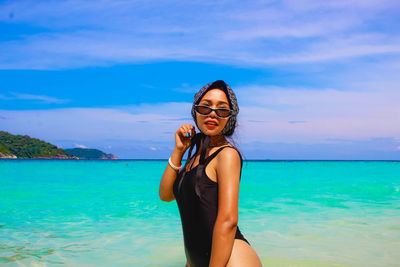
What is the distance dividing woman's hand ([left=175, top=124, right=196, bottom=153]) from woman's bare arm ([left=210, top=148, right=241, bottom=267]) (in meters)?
0.52

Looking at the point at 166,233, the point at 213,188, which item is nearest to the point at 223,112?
the point at 213,188

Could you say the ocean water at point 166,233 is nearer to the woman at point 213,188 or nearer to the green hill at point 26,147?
the woman at point 213,188

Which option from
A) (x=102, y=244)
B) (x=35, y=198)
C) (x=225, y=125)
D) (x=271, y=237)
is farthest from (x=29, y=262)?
(x=35, y=198)

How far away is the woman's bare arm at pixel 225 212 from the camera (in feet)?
7.61

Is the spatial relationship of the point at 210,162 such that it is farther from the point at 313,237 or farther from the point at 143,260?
the point at 313,237

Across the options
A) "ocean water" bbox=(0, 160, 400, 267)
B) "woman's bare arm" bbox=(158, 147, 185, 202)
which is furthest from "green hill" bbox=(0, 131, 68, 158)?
"woman's bare arm" bbox=(158, 147, 185, 202)

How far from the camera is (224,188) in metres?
2.36

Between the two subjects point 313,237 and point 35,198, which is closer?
point 313,237

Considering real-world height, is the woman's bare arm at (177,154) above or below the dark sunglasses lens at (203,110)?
below

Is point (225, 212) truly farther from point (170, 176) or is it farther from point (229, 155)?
point (170, 176)

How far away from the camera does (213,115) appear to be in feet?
8.57

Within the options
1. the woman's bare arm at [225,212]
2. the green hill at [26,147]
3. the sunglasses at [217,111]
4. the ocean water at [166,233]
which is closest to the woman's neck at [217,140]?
the sunglasses at [217,111]

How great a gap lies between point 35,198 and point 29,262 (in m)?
11.8

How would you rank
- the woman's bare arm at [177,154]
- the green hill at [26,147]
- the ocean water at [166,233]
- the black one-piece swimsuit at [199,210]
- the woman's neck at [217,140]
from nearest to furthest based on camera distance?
the black one-piece swimsuit at [199,210], the woman's neck at [217,140], the woman's bare arm at [177,154], the ocean water at [166,233], the green hill at [26,147]
